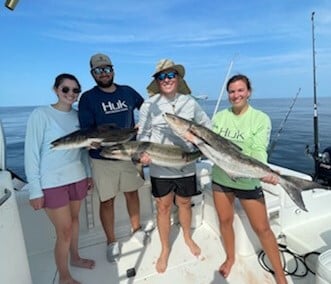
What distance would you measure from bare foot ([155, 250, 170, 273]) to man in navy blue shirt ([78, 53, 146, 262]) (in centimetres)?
44

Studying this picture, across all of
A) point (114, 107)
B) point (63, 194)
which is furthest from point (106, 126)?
point (63, 194)

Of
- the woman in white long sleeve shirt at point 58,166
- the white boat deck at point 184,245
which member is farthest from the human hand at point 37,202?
the white boat deck at point 184,245

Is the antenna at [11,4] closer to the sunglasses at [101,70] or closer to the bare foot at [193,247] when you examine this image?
the sunglasses at [101,70]

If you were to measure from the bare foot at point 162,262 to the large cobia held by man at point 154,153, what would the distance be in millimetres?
920

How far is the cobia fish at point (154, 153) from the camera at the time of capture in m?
2.39

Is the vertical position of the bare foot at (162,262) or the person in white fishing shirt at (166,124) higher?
the person in white fishing shirt at (166,124)

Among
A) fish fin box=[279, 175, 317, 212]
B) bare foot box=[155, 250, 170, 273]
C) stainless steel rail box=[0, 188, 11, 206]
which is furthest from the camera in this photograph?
bare foot box=[155, 250, 170, 273]

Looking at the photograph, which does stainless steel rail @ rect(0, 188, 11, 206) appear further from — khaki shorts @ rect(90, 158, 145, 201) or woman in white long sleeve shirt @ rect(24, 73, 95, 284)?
khaki shorts @ rect(90, 158, 145, 201)

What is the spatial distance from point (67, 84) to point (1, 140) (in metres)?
0.83

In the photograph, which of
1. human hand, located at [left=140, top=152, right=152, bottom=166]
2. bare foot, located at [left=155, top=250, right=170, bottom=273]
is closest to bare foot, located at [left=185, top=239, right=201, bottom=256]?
bare foot, located at [left=155, top=250, right=170, bottom=273]

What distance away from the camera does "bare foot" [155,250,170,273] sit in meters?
2.68

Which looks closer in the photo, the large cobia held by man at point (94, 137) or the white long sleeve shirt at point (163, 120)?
the large cobia held by man at point (94, 137)

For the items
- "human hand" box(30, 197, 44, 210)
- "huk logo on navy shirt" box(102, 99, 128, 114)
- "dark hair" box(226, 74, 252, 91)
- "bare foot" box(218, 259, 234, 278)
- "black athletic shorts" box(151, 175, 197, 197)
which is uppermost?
"dark hair" box(226, 74, 252, 91)

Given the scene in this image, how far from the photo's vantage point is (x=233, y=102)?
2.30 meters
